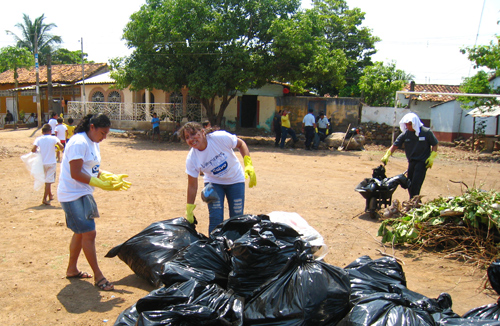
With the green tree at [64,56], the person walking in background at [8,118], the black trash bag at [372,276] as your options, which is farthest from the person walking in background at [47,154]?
the green tree at [64,56]

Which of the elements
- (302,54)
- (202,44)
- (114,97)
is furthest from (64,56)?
(302,54)

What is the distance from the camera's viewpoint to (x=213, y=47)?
15.8 m

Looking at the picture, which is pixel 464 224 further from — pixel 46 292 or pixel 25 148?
pixel 25 148

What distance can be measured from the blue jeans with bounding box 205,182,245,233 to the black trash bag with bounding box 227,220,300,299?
1.03m

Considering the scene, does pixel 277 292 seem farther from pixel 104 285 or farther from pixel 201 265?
pixel 104 285

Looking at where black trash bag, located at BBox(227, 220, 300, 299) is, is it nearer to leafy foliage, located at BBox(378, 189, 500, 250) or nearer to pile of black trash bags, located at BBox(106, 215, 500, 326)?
pile of black trash bags, located at BBox(106, 215, 500, 326)

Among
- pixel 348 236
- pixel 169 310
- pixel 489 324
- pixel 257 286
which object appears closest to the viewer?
pixel 489 324

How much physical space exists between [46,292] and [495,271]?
339 cm

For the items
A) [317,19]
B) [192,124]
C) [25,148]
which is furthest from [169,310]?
[317,19]

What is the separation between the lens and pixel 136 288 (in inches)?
131

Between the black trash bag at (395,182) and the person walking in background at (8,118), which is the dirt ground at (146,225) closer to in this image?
the black trash bag at (395,182)

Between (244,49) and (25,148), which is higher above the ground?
(244,49)

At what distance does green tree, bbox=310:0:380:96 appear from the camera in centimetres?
2572

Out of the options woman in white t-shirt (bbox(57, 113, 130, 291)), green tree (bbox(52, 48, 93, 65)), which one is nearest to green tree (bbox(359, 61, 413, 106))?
woman in white t-shirt (bbox(57, 113, 130, 291))
